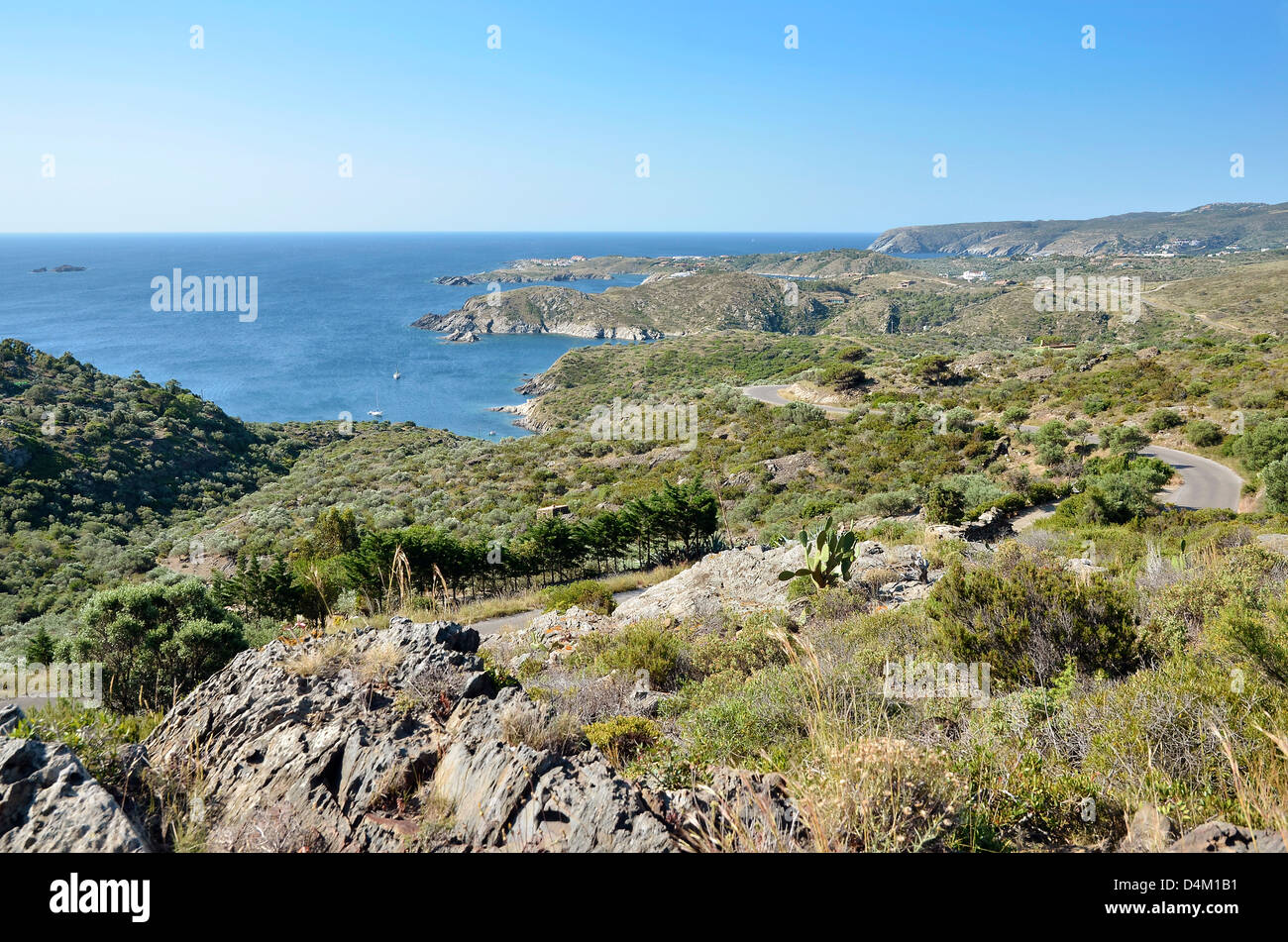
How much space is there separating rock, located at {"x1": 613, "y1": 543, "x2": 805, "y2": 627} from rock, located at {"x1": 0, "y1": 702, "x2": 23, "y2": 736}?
742 cm

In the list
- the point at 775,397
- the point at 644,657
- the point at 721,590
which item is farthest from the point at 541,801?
the point at 775,397

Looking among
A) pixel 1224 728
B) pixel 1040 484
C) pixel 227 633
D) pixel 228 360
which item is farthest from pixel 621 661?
pixel 228 360

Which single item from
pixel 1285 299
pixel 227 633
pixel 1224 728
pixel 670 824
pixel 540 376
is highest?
pixel 1285 299

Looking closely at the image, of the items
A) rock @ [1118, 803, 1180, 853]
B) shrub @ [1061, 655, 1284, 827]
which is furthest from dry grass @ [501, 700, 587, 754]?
shrub @ [1061, 655, 1284, 827]

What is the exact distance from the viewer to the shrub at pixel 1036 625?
17.0 ft

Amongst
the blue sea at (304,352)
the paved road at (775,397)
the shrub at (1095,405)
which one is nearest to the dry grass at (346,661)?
the shrub at (1095,405)

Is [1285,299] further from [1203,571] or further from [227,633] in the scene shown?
[227,633]

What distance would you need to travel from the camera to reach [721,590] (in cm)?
1171

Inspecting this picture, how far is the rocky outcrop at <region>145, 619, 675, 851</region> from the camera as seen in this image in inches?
112

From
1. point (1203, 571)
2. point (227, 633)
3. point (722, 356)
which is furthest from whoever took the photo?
point (722, 356)

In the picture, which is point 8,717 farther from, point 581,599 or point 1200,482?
point 1200,482
